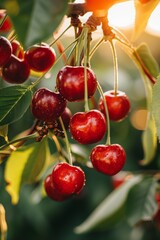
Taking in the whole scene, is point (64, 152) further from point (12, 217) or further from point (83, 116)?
point (12, 217)

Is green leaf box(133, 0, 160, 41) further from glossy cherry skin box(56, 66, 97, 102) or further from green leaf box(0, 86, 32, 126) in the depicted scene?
green leaf box(0, 86, 32, 126)

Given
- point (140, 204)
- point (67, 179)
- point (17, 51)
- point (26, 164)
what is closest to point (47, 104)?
point (67, 179)

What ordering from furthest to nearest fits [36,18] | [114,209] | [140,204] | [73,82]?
1. [114,209]
2. [140,204]
3. [73,82]
4. [36,18]

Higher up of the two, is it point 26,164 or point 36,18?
point 36,18

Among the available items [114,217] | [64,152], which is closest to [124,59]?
[114,217]

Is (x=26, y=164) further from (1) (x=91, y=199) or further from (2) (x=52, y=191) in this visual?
(1) (x=91, y=199)

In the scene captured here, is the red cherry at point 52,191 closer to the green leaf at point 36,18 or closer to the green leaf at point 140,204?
the green leaf at point 140,204
